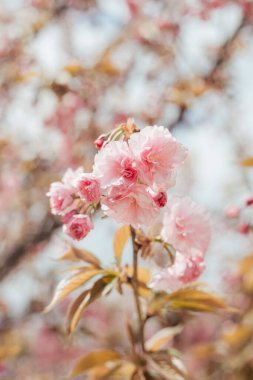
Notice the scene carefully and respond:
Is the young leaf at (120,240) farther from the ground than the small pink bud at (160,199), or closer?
farther from the ground

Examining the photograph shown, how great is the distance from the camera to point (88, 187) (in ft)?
3.51

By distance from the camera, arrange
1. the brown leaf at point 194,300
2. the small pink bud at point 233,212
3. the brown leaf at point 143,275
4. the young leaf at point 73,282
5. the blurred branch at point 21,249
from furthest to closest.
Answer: the blurred branch at point 21,249, the small pink bud at point 233,212, the brown leaf at point 143,275, the brown leaf at point 194,300, the young leaf at point 73,282

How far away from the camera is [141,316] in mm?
1393

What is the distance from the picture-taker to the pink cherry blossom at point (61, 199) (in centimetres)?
122

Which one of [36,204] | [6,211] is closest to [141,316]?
[36,204]

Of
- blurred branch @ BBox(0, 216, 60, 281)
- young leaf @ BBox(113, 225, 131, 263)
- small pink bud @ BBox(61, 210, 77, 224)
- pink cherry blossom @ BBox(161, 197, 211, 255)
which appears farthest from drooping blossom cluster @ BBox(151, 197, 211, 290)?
blurred branch @ BBox(0, 216, 60, 281)

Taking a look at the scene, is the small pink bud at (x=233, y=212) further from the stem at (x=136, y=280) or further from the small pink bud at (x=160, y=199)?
A: the small pink bud at (x=160, y=199)

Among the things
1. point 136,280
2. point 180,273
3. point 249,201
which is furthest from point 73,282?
point 249,201

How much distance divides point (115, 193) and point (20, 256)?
7.93ft

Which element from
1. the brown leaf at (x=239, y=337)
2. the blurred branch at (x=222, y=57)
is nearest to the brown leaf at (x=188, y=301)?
the brown leaf at (x=239, y=337)

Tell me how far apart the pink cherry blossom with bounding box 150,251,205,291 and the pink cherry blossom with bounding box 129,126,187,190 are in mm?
292

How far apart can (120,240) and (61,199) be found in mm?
223

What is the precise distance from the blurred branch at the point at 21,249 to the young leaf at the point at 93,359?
5.74 feet

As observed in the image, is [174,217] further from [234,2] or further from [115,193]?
[234,2]
